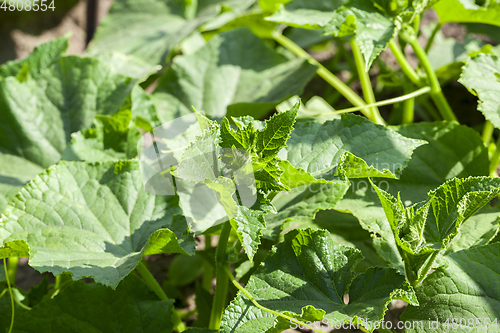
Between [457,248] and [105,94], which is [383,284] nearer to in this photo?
[457,248]

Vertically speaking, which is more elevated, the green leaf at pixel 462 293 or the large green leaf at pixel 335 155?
the large green leaf at pixel 335 155

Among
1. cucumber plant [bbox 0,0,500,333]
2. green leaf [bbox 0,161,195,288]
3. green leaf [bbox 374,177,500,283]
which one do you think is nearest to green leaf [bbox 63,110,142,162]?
cucumber plant [bbox 0,0,500,333]

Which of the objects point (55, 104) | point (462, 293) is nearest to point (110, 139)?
point (55, 104)

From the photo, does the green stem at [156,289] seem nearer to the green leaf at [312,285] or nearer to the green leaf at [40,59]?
the green leaf at [312,285]

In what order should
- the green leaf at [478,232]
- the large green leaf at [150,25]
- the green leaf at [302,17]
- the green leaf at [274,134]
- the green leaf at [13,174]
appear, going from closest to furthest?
the green leaf at [274,134]
the green leaf at [478,232]
the green leaf at [302,17]
the green leaf at [13,174]
the large green leaf at [150,25]

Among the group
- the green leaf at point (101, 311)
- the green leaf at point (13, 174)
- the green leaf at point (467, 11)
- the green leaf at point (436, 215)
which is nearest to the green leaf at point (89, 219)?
the green leaf at point (101, 311)

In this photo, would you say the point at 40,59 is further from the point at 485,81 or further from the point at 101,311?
the point at 485,81
